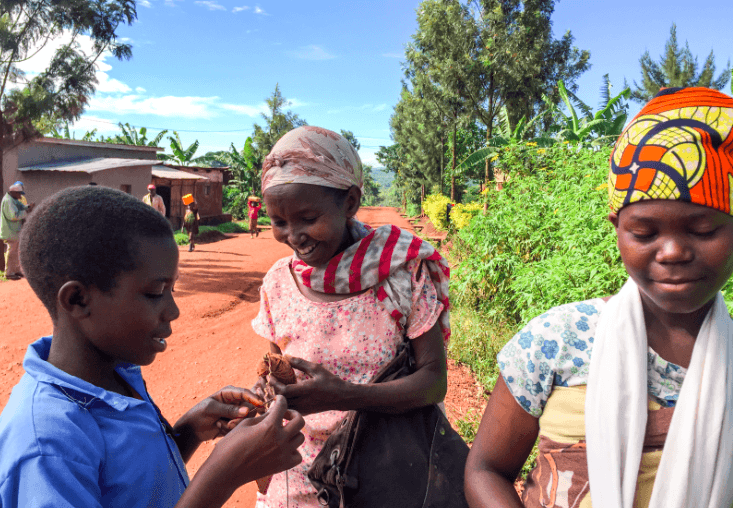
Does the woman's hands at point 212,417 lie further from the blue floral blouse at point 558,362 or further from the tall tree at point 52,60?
the tall tree at point 52,60

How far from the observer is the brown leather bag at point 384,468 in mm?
1338

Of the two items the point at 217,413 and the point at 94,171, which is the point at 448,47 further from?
the point at 217,413

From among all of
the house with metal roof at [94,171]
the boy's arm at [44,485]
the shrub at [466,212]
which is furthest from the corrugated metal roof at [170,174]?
the boy's arm at [44,485]

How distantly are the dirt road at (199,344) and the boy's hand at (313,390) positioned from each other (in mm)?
2291

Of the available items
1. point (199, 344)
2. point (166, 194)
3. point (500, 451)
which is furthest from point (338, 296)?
point (166, 194)

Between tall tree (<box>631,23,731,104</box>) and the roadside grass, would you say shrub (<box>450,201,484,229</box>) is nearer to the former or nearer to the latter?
the roadside grass

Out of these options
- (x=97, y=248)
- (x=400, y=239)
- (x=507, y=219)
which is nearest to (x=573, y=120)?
(x=507, y=219)

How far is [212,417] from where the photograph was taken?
1398 mm

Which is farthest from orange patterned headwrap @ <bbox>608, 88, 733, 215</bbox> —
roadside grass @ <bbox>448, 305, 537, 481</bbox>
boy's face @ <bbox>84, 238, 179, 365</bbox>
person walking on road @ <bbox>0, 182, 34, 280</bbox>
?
person walking on road @ <bbox>0, 182, 34, 280</bbox>

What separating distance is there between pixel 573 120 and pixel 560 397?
13.0 metres

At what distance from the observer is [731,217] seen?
928 mm

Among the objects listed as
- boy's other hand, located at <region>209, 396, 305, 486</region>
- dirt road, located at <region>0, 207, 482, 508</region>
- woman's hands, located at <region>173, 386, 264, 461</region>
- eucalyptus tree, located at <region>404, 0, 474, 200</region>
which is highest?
eucalyptus tree, located at <region>404, 0, 474, 200</region>

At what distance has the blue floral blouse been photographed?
1.02 metres

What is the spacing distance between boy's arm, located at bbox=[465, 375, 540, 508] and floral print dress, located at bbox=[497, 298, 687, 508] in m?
0.03
